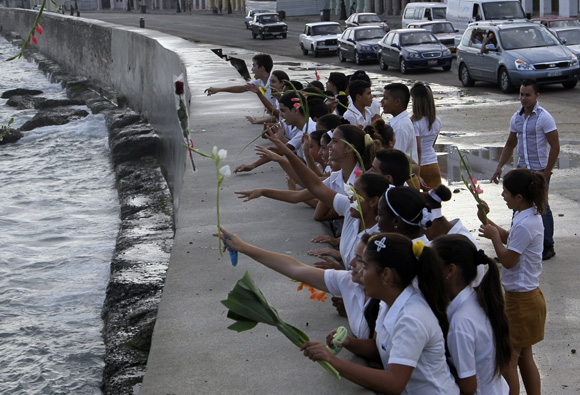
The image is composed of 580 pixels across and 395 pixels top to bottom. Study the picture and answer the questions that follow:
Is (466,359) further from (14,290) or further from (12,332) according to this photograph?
(14,290)

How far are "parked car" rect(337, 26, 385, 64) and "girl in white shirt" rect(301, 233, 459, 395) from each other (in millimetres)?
28516

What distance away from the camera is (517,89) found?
22.0 meters

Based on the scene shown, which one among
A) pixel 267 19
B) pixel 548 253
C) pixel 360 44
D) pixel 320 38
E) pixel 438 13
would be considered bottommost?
pixel 548 253

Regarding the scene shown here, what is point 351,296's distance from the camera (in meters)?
4.52

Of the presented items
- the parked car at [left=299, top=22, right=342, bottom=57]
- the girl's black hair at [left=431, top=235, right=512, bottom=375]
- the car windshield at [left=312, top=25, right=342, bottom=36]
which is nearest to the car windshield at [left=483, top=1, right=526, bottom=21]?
the parked car at [left=299, top=22, right=342, bottom=57]

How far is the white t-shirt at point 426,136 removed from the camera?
845cm

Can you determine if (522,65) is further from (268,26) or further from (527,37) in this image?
(268,26)

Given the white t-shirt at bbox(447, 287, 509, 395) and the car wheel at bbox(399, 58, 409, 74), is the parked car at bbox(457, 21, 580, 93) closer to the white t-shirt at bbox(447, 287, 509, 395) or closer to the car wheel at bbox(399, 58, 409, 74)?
the car wheel at bbox(399, 58, 409, 74)

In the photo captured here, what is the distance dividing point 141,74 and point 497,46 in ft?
29.1

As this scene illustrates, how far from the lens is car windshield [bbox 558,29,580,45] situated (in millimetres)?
25500

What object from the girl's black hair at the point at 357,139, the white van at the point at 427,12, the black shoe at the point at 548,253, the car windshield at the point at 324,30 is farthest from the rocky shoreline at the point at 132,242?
the white van at the point at 427,12

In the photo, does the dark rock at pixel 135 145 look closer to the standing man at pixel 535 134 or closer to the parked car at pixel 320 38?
the standing man at pixel 535 134

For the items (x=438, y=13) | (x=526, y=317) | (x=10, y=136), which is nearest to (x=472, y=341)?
(x=526, y=317)

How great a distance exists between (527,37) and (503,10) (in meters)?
8.28
